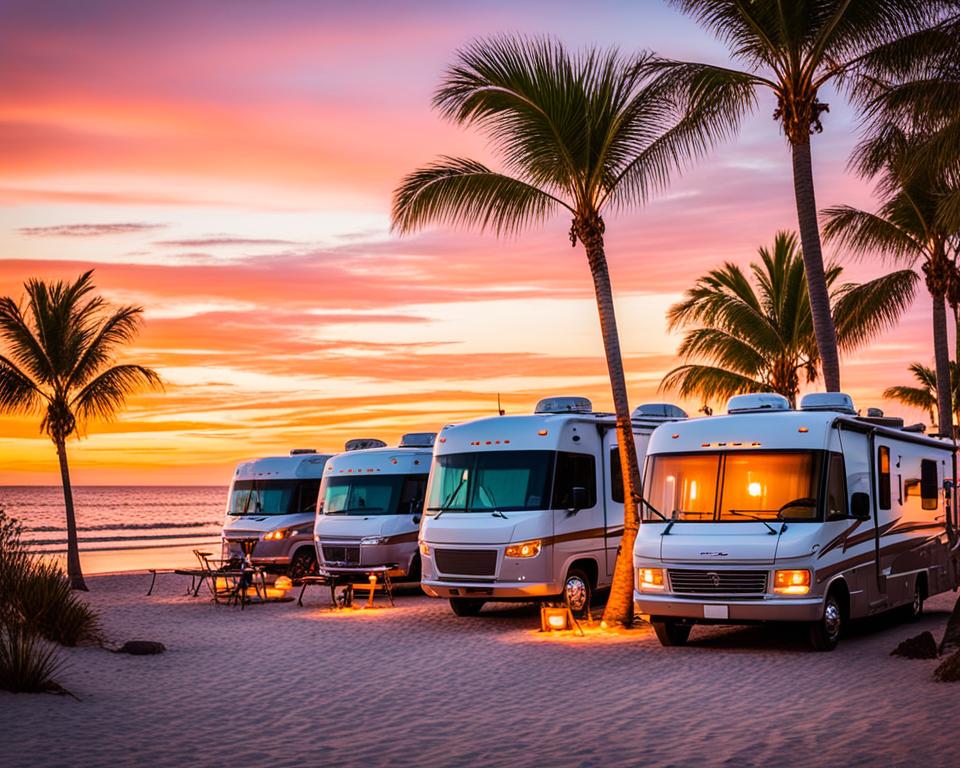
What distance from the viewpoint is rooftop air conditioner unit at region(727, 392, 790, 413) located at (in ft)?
52.1

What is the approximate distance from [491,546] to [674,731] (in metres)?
7.82

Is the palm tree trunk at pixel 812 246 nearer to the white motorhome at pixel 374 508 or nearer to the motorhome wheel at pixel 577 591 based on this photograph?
the motorhome wheel at pixel 577 591

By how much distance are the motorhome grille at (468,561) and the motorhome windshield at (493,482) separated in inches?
28.9

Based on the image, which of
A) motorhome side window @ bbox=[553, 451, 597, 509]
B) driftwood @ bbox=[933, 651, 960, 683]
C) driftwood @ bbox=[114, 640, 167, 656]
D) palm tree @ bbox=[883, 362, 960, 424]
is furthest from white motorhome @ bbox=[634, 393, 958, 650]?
palm tree @ bbox=[883, 362, 960, 424]

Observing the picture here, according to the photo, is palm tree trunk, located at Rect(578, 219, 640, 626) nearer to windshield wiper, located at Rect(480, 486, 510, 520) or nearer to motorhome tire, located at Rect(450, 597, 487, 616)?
windshield wiper, located at Rect(480, 486, 510, 520)

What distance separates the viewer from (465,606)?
64.3ft

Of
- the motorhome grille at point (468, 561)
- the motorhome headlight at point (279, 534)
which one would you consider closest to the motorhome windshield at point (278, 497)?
the motorhome headlight at point (279, 534)

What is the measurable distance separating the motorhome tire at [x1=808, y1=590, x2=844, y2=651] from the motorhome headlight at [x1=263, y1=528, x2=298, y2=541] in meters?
13.9

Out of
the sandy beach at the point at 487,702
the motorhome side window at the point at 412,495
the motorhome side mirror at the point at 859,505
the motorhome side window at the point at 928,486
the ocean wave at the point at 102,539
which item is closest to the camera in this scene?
the sandy beach at the point at 487,702

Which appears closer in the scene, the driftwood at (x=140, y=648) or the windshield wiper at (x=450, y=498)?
the driftwood at (x=140, y=648)

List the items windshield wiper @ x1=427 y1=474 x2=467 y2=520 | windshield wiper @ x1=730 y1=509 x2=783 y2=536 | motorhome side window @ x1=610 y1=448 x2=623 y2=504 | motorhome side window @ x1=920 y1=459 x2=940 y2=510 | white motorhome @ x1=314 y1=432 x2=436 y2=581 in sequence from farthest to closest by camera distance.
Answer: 1. white motorhome @ x1=314 y1=432 x2=436 y2=581
2. motorhome side window @ x1=610 y1=448 x2=623 y2=504
3. windshield wiper @ x1=427 y1=474 x2=467 y2=520
4. motorhome side window @ x1=920 y1=459 x2=940 y2=510
5. windshield wiper @ x1=730 y1=509 x2=783 y2=536

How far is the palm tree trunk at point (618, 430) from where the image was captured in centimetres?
1711

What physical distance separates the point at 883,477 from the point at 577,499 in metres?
4.32

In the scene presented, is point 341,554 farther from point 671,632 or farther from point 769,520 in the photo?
point 769,520
